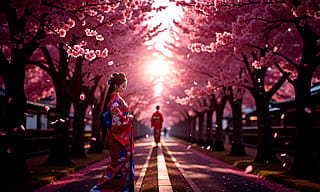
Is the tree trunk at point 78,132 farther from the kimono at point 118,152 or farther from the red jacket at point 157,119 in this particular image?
the kimono at point 118,152

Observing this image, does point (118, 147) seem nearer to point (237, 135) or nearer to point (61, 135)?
point (61, 135)

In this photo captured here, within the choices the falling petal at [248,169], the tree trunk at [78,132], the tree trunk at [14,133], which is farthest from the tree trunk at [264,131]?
the tree trunk at [14,133]

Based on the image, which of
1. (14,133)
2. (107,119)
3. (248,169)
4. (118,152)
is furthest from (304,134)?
(14,133)

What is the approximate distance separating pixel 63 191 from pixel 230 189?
3907mm

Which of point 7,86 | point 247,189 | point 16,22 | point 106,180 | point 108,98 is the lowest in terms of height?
point 247,189

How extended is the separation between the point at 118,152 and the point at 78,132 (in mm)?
11627

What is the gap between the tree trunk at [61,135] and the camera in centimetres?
1320

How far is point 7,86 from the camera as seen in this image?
8.99 m

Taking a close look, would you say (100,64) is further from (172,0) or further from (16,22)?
(16,22)

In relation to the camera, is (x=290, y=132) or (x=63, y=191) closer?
(x=63, y=191)

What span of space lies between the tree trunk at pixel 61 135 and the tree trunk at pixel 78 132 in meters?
3.07

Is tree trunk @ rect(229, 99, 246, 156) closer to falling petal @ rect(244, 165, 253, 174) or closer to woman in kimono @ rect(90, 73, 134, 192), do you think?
falling petal @ rect(244, 165, 253, 174)

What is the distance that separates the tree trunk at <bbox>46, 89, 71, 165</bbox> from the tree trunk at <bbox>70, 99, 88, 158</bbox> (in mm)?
3071

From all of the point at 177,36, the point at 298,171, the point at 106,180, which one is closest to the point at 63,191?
the point at 106,180
